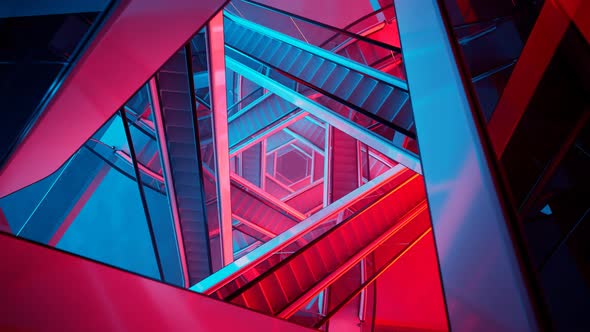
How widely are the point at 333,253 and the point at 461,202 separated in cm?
310

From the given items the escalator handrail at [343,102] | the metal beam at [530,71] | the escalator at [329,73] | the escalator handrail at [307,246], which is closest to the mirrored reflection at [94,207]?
the escalator handrail at [343,102]

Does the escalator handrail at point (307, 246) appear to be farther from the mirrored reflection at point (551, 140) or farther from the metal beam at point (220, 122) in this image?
the mirrored reflection at point (551, 140)

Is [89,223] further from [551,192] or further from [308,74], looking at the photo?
[551,192]

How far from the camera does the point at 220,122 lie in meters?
5.45

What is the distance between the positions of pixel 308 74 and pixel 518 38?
4094 millimetres

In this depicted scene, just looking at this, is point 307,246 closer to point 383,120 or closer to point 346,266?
point 346,266

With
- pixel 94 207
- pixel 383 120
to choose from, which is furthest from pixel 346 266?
pixel 94 207

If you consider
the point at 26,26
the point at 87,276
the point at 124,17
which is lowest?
the point at 87,276

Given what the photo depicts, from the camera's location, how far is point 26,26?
105 inches

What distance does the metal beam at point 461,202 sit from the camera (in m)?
1.87

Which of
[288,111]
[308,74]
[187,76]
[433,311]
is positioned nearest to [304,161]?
Answer: [288,111]

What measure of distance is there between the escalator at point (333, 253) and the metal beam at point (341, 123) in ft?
3.36

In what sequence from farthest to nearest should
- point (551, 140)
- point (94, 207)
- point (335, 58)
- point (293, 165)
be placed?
point (293, 165), point (94, 207), point (335, 58), point (551, 140)

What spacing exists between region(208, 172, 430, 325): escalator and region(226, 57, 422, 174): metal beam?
1025mm
